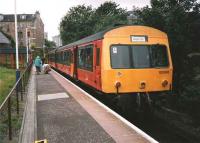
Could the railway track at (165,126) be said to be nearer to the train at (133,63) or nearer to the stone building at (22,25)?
the train at (133,63)

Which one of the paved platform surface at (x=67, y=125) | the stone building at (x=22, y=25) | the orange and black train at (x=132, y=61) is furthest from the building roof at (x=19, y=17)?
the paved platform surface at (x=67, y=125)

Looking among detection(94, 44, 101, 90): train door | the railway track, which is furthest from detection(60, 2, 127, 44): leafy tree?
detection(94, 44, 101, 90): train door

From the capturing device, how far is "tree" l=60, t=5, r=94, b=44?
222 feet

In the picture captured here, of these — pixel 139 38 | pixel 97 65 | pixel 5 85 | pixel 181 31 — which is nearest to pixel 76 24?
pixel 5 85

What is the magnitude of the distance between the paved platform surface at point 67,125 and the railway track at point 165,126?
7.25ft

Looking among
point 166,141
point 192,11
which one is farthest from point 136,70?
point 192,11

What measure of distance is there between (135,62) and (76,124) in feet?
14.8

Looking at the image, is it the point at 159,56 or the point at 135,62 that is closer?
the point at 135,62

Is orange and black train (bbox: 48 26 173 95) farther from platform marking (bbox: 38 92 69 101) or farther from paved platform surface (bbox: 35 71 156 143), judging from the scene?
platform marking (bbox: 38 92 69 101)

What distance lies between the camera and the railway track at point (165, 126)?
40.3 feet

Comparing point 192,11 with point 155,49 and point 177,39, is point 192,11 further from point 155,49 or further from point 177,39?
point 155,49

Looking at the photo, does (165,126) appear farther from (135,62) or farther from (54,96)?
(54,96)

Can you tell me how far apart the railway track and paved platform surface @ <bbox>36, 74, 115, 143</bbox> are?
87.0 inches

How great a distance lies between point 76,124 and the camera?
32.5 ft
